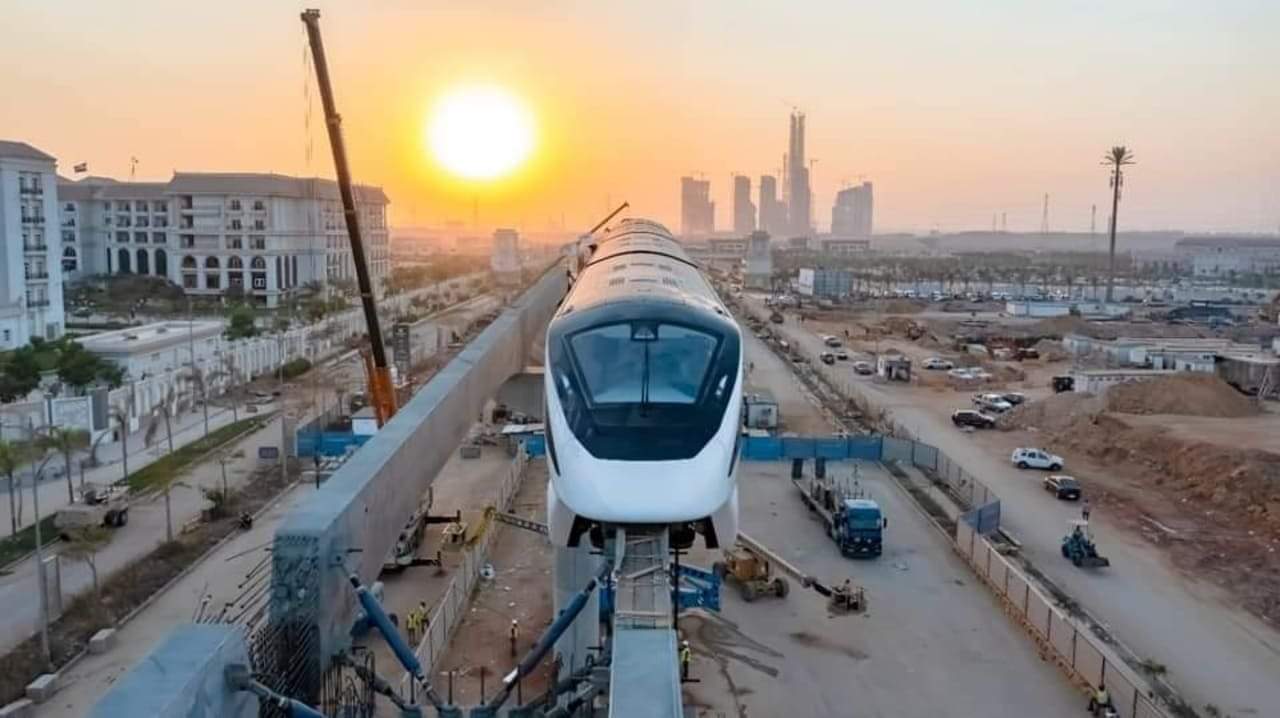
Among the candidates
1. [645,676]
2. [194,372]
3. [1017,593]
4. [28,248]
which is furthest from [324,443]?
[28,248]

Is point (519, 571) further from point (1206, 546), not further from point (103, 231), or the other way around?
point (103, 231)

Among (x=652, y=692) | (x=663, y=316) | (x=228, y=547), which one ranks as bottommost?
(x=228, y=547)

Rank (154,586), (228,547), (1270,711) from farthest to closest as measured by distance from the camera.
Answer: (228,547)
(154,586)
(1270,711)

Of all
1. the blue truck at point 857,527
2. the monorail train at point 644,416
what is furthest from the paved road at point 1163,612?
the monorail train at point 644,416

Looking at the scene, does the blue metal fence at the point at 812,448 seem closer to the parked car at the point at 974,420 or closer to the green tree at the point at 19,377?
the parked car at the point at 974,420

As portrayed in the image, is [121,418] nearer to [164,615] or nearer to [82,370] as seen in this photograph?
[82,370]

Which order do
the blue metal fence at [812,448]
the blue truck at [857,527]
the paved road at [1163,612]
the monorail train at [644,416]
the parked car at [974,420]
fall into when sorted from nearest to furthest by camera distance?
the monorail train at [644,416]
the paved road at [1163,612]
the blue truck at [857,527]
the blue metal fence at [812,448]
the parked car at [974,420]

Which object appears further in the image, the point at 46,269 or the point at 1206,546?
the point at 46,269

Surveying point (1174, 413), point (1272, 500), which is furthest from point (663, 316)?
point (1174, 413)
